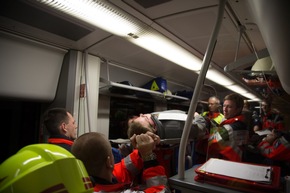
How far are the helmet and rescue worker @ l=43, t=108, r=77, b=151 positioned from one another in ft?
4.48

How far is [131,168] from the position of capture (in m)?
1.44

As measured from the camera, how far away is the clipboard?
91 cm

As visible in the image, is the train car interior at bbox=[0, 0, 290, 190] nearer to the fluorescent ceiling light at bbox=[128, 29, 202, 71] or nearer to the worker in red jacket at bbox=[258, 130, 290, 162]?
the fluorescent ceiling light at bbox=[128, 29, 202, 71]

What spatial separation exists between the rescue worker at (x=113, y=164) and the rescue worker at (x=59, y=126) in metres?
0.88

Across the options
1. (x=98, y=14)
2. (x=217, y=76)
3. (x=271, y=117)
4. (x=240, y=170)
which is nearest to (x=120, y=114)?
(x=217, y=76)

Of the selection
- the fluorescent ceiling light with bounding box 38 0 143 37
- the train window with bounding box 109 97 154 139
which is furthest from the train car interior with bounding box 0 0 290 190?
the train window with bounding box 109 97 154 139

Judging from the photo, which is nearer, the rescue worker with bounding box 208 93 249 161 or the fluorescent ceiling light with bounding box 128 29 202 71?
the rescue worker with bounding box 208 93 249 161

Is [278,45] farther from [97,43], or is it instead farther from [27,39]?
[27,39]

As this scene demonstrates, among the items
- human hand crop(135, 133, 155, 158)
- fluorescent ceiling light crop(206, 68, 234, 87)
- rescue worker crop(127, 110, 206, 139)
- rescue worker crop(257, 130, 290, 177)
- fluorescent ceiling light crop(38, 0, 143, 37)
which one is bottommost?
rescue worker crop(257, 130, 290, 177)

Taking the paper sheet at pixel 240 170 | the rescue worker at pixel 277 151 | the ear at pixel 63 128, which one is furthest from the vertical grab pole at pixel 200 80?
the rescue worker at pixel 277 151

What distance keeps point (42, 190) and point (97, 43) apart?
198 cm

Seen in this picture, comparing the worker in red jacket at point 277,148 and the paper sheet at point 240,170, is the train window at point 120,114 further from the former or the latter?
the paper sheet at point 240,170

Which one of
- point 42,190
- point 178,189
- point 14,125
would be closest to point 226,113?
point 178,189

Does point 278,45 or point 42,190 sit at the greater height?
point 278,45
